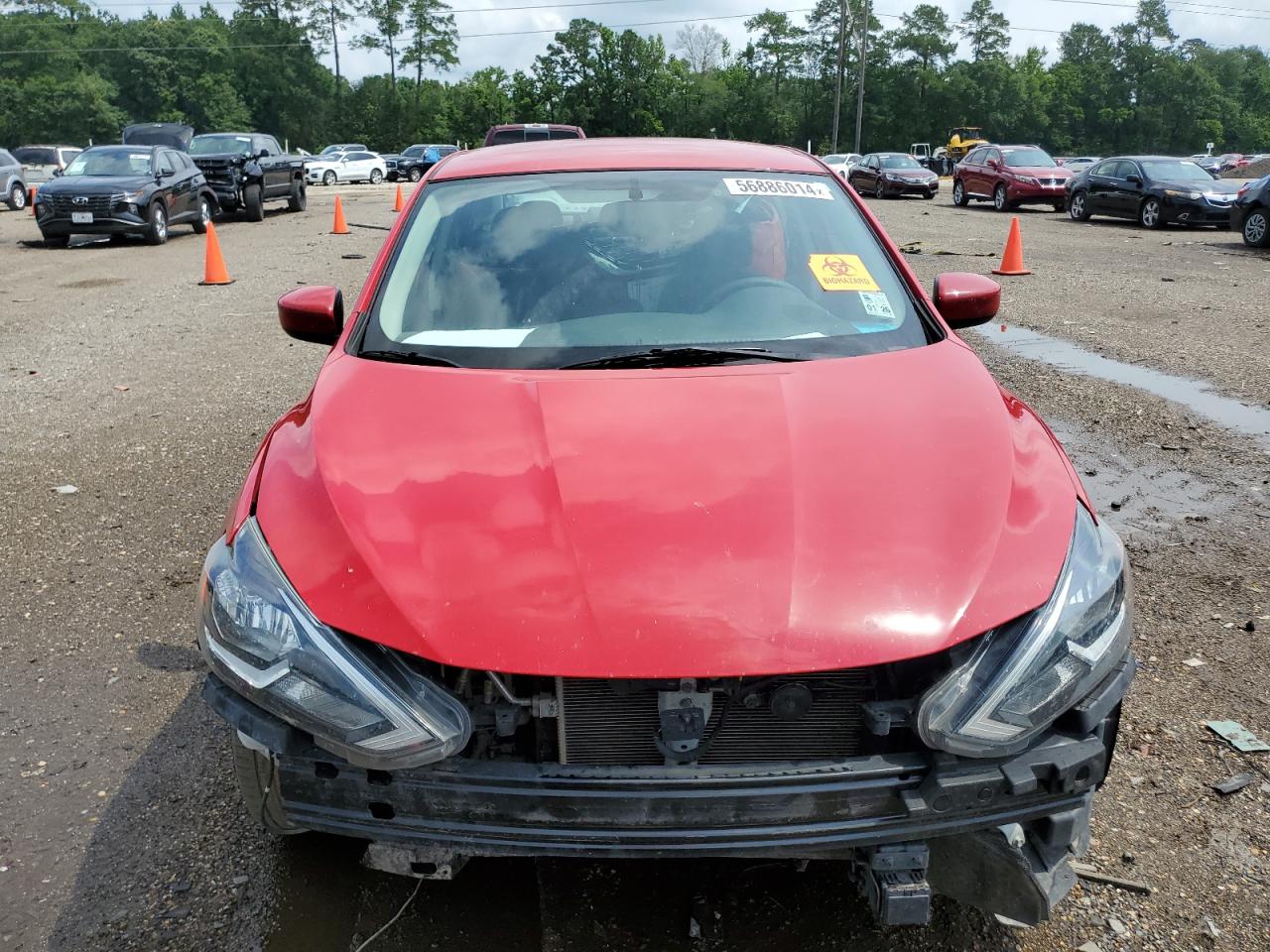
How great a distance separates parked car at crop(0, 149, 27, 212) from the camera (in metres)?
26.2

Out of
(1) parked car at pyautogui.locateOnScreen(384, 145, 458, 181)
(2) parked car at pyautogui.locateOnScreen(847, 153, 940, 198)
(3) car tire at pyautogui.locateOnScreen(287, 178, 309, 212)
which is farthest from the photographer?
(1) parked car at pyautogui.locateOnScreen(384, 145, 458, 181)

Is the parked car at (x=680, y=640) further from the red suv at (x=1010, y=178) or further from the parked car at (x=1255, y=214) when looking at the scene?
the red suv at (x=1010, y=178)

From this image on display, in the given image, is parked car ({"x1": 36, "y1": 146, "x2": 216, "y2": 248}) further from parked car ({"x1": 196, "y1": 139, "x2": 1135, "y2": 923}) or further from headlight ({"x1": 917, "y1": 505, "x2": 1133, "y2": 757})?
headlight ({"x1": 917, "y1": 505, "x2": 1133, "y2": 757})

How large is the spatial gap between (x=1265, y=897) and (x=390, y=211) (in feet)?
84.8

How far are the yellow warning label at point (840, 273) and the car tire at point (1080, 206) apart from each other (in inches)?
839

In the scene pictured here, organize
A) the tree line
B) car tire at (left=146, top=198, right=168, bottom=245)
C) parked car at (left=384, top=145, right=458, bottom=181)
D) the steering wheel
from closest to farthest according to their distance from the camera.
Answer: the steering wheel, car tire at (left=146, top=198, right=168, bottom=245), parked car at (left=384, top=145, right=458, bottom=181), the tree line

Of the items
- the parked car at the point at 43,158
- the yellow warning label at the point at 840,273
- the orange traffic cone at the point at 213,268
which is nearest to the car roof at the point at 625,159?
the yellow warning label at the point at 840,273

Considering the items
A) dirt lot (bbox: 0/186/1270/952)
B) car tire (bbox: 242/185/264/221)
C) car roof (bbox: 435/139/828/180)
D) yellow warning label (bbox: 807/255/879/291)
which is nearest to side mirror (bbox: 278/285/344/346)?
car roof (bbox: 435/139/828/180)

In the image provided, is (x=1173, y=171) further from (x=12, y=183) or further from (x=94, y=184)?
(x=12, y=183)

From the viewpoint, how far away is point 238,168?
21953 mm

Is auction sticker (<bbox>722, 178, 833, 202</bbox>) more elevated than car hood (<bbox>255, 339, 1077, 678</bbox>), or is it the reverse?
auction sticker (<bbox>722, 178, 833, 202</bbox>)

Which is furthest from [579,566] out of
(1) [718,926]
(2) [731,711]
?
(1) [718,926]

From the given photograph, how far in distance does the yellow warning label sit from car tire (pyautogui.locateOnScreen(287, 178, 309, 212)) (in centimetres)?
2407

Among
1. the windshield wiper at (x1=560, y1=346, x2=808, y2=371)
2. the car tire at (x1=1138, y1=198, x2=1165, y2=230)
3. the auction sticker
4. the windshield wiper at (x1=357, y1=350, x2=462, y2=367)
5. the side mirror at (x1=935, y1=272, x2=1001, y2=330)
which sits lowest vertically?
the car tire at (x1=1138, y1=198, x2=1165, y2=230)
